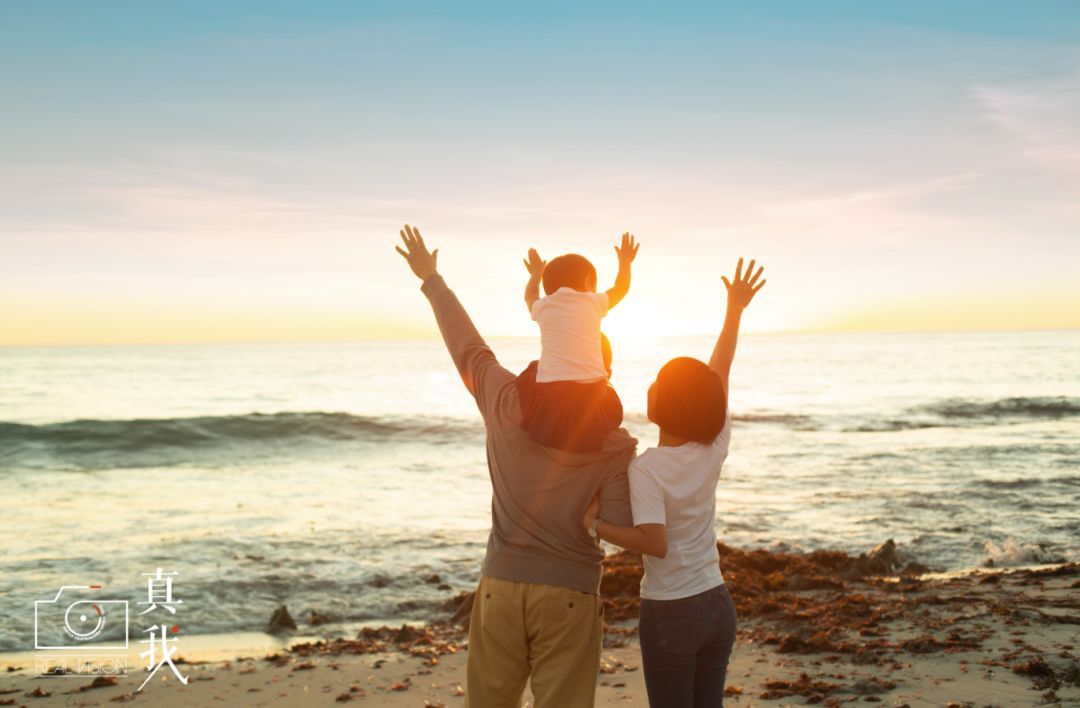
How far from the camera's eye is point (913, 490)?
636 inches

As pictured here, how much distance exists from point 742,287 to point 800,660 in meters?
3.47

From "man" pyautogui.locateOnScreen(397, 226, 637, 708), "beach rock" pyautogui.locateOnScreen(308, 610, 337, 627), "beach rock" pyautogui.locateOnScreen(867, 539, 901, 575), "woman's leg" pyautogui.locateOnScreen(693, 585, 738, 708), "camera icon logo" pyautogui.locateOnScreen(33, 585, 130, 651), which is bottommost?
"beach rock" pyautogui.locateOnScreen(308, 610, 337, 627)

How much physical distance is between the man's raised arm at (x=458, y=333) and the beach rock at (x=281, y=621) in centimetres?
632

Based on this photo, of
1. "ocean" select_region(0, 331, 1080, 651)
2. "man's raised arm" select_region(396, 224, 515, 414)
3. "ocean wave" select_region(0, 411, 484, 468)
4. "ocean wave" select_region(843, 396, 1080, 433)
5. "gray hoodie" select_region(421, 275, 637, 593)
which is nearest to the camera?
"gray hoodie" select_region(421, 275, 637, 593)

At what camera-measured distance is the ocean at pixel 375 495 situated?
1043cm

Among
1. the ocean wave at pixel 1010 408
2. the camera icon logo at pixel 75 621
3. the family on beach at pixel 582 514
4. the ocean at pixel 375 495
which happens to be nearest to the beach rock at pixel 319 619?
the ocean at pixel 375 495

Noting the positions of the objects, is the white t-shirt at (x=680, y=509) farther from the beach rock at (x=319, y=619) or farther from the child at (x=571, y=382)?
the beach rock at (x=319, y=619)

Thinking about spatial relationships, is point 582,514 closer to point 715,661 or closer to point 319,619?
point 715,661

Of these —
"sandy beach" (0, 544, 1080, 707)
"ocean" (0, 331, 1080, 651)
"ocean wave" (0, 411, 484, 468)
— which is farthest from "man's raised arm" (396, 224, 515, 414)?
"ocean wave" (0, 411, 484, 468)

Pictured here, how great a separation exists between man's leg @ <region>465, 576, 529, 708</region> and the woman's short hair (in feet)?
2.50

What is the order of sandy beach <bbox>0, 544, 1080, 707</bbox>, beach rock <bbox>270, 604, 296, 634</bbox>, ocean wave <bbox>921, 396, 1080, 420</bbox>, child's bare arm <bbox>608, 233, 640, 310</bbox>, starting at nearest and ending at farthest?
child's bare arm <bbox>608, 233, 640, 310</bbox> → sandy beach <bbox>0, 544, 1080, 707</bbox> → beach rock <bbox>270, 604, 296, 634</bbox> → ocean wave <bbox>921, 396, 1080, 420</bbox>

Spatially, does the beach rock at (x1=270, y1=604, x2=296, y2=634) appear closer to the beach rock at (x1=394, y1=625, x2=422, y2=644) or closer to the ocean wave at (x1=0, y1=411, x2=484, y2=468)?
the beach rock at (x1=394, y1=625, x2=422, y2=644)

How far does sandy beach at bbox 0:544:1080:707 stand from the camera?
17.6 ft

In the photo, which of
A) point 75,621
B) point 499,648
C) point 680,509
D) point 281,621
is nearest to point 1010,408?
point 281,621
